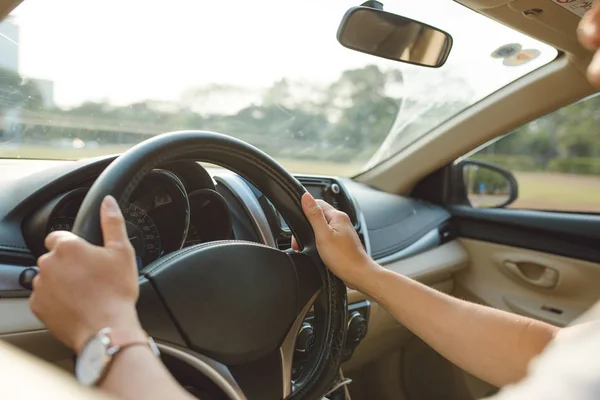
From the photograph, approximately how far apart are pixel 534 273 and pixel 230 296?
6.73ft

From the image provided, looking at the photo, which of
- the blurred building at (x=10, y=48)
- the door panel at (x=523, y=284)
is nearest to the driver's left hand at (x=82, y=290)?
the blurred building at (x=10, y=48)

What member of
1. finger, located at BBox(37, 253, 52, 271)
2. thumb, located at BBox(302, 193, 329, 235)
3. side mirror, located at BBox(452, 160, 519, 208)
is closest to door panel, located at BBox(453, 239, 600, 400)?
side mirror, located at BBox(452, 160, 519, 208)

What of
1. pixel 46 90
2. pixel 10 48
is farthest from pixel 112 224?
pixel 46 90

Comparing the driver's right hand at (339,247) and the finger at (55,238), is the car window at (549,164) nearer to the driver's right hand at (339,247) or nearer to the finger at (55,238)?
the driver's right hand at (339,247)

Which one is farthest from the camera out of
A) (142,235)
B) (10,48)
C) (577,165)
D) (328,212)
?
(577,165)

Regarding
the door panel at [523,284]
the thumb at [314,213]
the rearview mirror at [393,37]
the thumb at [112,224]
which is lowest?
the door panel at [523,284]

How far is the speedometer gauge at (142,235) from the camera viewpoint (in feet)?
4.90

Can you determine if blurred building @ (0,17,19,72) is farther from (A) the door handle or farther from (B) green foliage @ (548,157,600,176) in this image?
(B) green foliage @ (548,157,600,176)

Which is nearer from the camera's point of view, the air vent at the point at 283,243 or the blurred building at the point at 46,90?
the air vent at the point at 283,243

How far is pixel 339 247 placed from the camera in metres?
1.55

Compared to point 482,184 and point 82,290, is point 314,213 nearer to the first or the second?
point 82,290

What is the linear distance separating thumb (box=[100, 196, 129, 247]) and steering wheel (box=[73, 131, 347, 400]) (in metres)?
0.02

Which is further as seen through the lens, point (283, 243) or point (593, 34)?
point (283, 243)

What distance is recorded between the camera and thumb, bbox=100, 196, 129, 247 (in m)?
1.04
